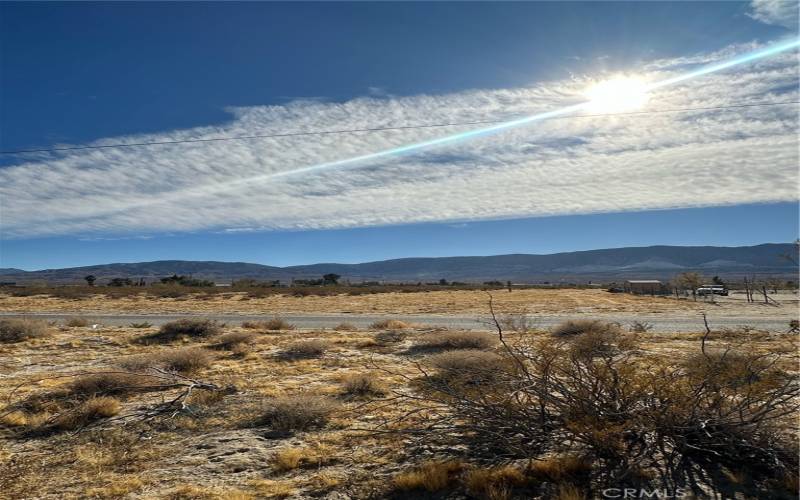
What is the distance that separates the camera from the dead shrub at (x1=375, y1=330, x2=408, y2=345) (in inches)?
603

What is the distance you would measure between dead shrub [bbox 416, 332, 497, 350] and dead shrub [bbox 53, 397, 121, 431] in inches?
328

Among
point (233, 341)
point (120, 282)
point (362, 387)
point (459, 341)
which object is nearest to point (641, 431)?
point (362, 387)

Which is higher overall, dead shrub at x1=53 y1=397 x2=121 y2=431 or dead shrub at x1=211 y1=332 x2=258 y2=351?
dead shrub at x1=53 y1=397 x2=121 y2=431

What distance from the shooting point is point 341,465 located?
540cm

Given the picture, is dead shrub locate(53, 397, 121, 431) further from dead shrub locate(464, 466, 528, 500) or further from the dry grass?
dead shrub locate(464, 466, 528, 500)

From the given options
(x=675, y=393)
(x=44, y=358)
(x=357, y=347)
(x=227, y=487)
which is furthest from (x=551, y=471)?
(x=44, y=358)

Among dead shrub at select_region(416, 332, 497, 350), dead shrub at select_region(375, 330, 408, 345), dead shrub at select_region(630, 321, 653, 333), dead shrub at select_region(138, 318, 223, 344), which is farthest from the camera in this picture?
dead shrub at select_region(138, 318, 223, 344)

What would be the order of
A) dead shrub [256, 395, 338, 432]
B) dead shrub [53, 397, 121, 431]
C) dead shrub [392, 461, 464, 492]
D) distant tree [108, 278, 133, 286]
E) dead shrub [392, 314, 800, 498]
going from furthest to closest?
distant tree [108, 278, 133, 286], dead shrub [53, 397, 121, 431], dead shrub [256, 395, 338, 432], dead shrub [392, 461, 464, 492], dead shrub [392, 314, 800, 498]

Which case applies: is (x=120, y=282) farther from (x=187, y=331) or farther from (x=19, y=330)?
(x=187, y=331)

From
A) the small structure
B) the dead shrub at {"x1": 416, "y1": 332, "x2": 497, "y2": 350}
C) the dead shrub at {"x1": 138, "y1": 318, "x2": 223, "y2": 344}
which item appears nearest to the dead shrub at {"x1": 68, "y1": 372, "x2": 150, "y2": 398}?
the dead shrub at {"x1": 416, "y1": 332, "x2": 497, "y2": 350}

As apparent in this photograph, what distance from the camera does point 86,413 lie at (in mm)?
7145

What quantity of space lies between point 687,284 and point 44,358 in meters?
52.8

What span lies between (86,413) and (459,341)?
29.7 ft

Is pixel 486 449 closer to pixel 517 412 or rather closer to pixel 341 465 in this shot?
pixel 517 412
